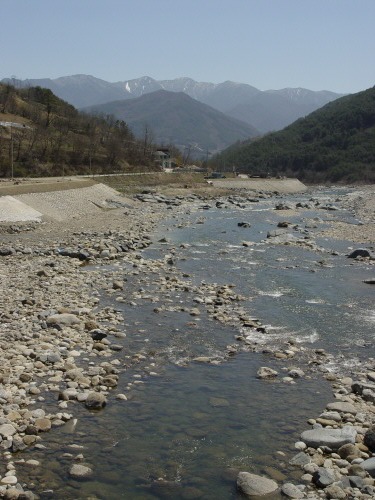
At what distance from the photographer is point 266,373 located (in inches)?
456

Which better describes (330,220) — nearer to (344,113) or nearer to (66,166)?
(66,166)

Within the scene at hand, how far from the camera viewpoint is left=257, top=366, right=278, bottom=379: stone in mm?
11492

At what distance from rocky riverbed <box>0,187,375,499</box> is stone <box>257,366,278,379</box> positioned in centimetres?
4

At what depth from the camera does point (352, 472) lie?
315 inches

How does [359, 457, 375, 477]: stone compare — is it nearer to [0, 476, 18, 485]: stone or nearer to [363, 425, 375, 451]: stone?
[363, 425, 375, 451]: stone

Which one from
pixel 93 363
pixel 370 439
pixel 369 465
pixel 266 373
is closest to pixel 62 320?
pixel 93 363

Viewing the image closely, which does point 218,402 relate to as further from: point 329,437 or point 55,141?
point 55,141

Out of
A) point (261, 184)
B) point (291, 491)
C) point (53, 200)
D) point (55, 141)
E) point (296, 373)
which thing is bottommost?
point (291, 491)

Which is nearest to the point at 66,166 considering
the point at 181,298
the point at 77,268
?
the point at 77,268

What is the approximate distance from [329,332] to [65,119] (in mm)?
99244

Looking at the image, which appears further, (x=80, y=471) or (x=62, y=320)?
(x=62, y=320)

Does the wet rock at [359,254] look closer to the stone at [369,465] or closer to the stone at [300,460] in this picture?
the stone at [369,465]

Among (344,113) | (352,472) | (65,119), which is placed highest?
(344,113)

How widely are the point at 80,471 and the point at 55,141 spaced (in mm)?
82650
